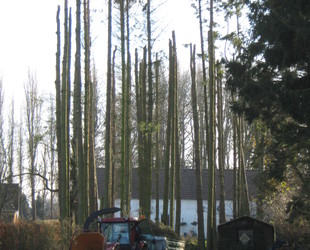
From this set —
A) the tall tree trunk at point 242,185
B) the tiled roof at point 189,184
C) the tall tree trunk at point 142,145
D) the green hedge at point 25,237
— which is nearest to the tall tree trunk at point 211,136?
the tall tree trunk at point 242,185

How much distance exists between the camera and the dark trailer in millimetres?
23469

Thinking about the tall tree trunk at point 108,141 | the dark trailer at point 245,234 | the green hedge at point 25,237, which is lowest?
the dark trailer at point 245,234

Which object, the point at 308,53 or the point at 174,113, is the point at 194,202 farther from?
the point at 308,53

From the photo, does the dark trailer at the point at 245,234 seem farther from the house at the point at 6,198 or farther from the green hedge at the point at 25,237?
the house at the point at 6,198

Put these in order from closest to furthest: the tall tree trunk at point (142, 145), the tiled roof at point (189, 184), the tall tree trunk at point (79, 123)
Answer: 1. the tall tree trunk at point (79, 123)
2. the tall tree trunk at point (142, 145)
3. the tiled roof at point (189, 184)

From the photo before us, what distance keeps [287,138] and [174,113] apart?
1239 cm

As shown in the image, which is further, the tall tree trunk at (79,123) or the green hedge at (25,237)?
the tall tree trunk at (79,123)

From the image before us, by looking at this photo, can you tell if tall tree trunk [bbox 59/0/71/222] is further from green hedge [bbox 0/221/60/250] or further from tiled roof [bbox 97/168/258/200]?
tiled roof [bbox 97/168/258/200]

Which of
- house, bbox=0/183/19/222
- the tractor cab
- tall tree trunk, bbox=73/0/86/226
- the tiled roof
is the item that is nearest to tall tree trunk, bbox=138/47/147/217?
tall tree trunk, bbox=73/0/86/226

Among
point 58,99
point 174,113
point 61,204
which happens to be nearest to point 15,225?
point 61,204

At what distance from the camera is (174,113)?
26562 mm

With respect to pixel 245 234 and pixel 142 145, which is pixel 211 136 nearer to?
pixel 142 145

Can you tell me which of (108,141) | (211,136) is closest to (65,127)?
(108,141)

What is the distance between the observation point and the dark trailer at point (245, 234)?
23469 mm
